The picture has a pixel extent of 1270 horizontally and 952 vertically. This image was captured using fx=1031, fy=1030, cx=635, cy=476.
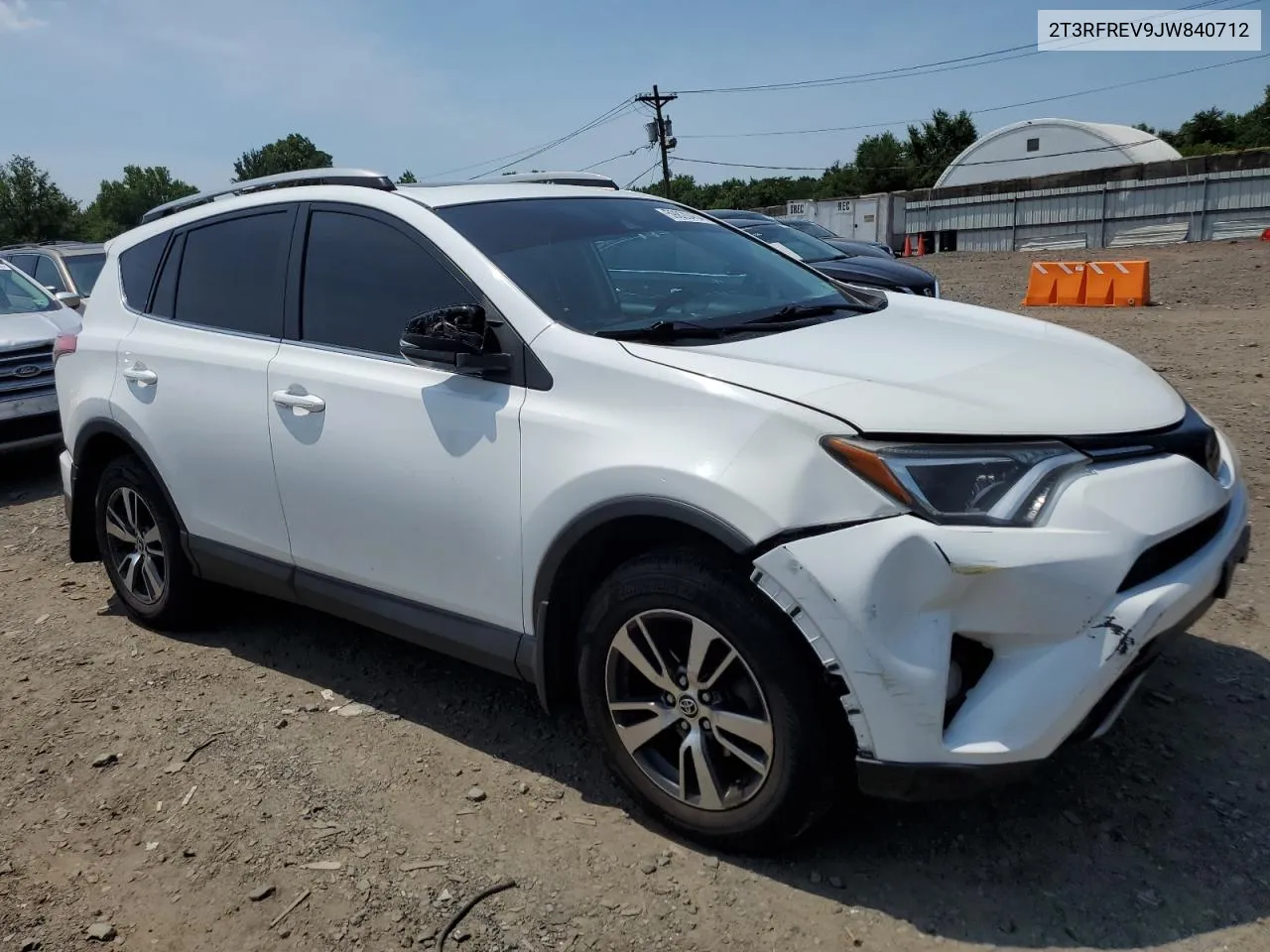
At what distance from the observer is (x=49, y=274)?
36.7ft

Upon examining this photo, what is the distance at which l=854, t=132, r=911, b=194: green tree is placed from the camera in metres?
72.9

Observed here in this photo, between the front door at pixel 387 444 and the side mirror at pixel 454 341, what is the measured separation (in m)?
0.09

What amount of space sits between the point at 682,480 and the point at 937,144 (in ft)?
256

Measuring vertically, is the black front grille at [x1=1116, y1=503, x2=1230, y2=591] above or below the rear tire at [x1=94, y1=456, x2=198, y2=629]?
above

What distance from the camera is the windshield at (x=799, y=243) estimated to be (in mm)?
11405

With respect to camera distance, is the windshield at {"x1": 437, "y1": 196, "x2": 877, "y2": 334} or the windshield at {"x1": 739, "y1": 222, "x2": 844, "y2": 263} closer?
the windshield at {"x1": 437, "y1": 196, "x2": 877, "y2": 334}

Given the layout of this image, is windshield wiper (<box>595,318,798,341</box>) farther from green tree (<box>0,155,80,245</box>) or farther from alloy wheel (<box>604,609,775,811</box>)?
green tree (<box>0,155,80,245</box>)

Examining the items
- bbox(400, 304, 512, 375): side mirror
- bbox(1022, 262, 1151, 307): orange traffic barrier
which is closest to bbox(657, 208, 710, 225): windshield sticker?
bbox(400, 304, 512, 375): side mirror

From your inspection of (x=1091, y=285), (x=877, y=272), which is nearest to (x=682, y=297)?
(x=877, y=272)

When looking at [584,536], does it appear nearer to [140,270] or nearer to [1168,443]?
[1168,443]

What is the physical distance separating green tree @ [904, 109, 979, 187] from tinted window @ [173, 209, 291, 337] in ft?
238

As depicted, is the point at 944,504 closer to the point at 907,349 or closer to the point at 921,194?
the point at 907,349

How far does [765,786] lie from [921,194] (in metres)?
37.0

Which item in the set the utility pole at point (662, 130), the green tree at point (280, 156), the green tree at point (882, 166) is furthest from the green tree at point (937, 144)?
the green tree at point (280, 156)
